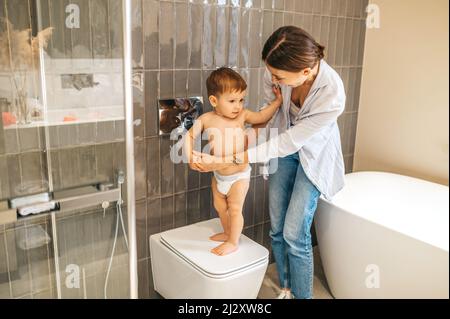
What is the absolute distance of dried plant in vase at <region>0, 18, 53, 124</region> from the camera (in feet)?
4.28

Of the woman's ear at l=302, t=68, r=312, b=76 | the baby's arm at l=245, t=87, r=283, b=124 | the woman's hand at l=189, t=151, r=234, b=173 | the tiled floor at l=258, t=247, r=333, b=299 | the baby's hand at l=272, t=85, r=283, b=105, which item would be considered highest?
the woman's ear at l=302, t=68, r=312, b=76

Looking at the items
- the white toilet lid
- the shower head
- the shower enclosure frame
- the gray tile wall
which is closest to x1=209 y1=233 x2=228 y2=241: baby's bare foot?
the white toilet lid

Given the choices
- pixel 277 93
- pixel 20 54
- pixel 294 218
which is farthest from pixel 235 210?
→ pixel 20 54

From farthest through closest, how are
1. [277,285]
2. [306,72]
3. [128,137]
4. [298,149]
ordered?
[277,285]
[298,149]
[306,72]
[128,137]

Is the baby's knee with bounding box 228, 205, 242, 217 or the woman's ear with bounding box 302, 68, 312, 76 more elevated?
the woman's ear with bounding box 302, 68, 312, 76

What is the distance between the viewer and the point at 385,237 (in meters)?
1.50

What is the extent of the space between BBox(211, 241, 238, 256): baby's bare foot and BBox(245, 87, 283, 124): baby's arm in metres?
0.50

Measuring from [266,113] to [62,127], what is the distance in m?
0.78

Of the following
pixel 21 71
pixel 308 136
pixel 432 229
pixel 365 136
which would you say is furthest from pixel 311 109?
pixel 21 71

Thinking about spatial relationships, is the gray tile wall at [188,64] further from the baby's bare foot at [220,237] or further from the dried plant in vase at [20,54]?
the dried plant in vase at [20,54]

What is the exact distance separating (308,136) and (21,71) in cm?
99

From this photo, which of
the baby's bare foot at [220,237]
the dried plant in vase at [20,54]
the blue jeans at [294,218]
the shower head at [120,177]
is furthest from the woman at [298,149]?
the dried plant in vase at [20,54]

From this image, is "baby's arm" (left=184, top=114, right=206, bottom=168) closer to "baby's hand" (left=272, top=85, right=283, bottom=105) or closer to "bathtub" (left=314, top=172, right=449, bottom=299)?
"baby's hand" (left=272, top=85, right=283, bottom=105)

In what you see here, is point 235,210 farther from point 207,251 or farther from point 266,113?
point 266,113
